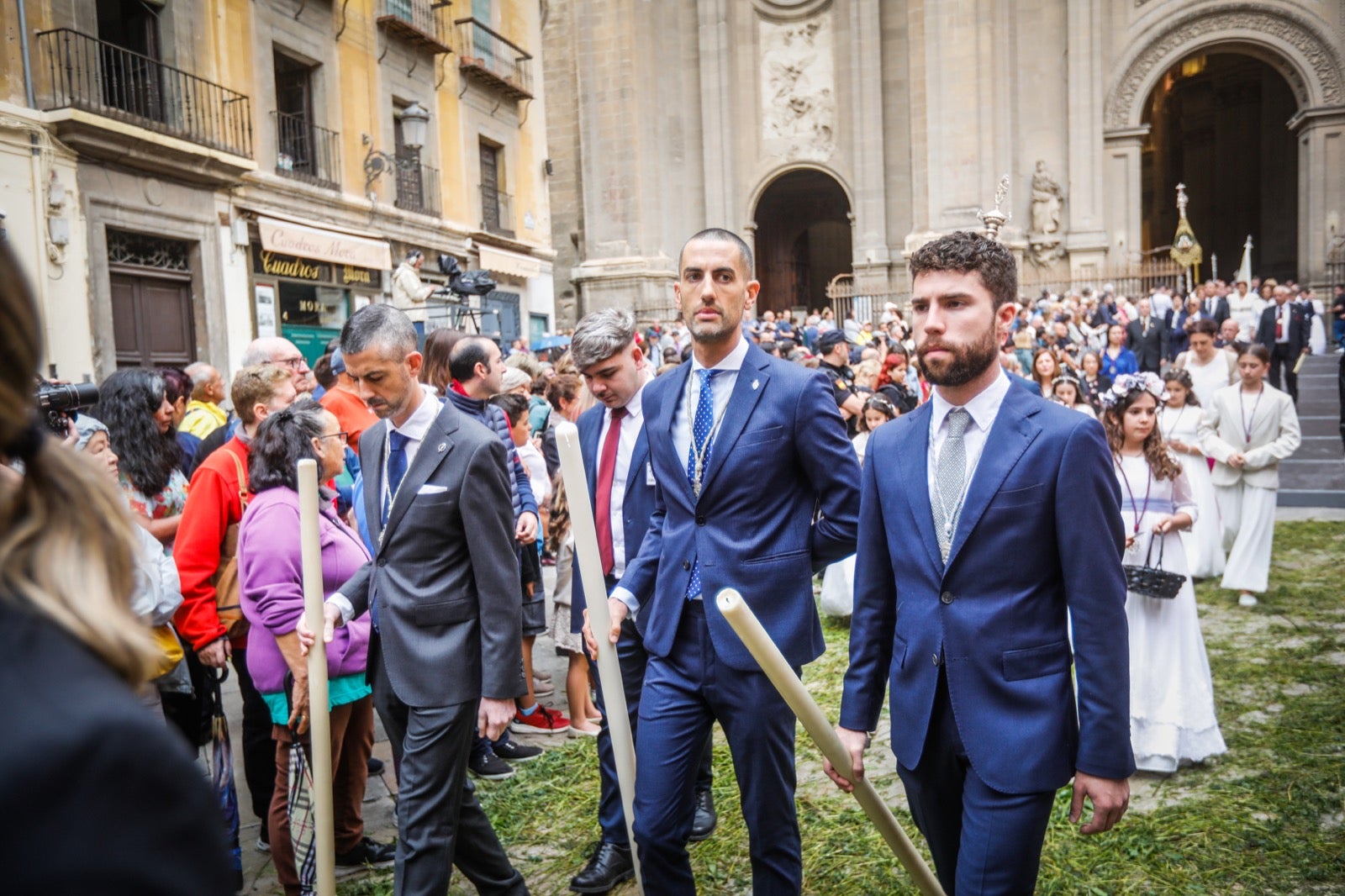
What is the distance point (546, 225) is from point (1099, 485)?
25.0m

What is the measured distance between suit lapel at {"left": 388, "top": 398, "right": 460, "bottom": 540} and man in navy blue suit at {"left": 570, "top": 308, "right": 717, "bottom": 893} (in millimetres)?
786

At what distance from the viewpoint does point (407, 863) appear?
3.14 metres

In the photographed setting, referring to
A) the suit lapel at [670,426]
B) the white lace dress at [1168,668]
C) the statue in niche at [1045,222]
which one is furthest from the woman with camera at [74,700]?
the statue in niche at [1045,222]

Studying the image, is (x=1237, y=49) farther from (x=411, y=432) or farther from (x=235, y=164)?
(x=411, y=432)

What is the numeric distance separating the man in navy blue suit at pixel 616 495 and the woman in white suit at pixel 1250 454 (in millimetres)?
5762

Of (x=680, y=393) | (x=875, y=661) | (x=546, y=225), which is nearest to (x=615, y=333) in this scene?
(x=680, y=393)

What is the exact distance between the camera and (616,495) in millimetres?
4324

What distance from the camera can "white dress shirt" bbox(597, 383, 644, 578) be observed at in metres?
4.26

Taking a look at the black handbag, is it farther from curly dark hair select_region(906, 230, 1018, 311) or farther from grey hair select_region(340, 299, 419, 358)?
grey hair select_region(340, 299, 419, 358)

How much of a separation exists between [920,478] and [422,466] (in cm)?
170

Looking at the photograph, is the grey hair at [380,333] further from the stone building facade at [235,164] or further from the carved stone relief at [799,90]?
the carved stone relief at [799,90]

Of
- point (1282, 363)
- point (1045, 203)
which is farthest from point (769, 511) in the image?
point (1045, 203)

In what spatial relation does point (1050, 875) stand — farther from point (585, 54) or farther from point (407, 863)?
point (585, 54)

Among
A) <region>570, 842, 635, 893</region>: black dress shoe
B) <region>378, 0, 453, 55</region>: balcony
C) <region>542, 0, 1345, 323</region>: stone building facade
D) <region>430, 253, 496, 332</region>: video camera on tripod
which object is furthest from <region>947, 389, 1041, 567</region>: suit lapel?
<region>542, 0, 1345, 323</region>: stone building facade
